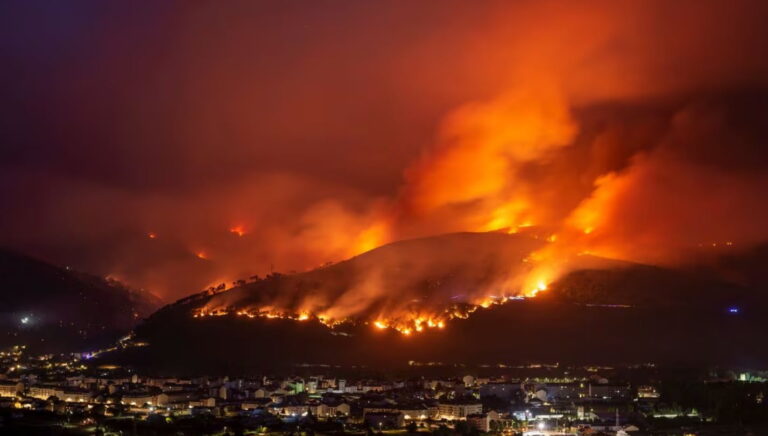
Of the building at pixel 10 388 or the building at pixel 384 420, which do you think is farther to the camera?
the building at pixel 10 388

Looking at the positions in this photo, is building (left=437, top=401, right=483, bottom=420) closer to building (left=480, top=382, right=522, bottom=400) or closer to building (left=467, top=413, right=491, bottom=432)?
building (left=467, top=413, right=491, bottom=432)

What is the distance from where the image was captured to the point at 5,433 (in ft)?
126

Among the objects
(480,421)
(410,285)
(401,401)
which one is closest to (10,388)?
(401,401)

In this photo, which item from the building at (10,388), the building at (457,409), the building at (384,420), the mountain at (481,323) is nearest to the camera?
the building at (384,420)

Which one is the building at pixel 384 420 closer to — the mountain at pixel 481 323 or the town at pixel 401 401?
the town at pixel 401 401

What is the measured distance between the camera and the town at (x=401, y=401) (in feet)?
133

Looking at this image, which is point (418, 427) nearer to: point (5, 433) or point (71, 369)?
point (5, 433)

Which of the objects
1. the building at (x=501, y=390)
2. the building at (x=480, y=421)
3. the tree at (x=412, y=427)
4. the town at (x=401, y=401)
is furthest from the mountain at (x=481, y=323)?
the tree at (x=412, y=427)

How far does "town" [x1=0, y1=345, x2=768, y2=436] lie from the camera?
40531 millimetres

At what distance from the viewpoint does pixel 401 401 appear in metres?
45.8

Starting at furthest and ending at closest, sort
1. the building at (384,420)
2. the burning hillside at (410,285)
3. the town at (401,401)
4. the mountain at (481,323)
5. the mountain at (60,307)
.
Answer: the mountain at (60,307) → the burning hillside at (410,285) → the mountain at (481,323) → the building at (384,420) → the town at (401,401)

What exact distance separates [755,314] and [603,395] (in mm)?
18112

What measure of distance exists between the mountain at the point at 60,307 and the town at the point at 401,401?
22028 mm

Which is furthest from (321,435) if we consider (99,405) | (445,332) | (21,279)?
(21,279)
